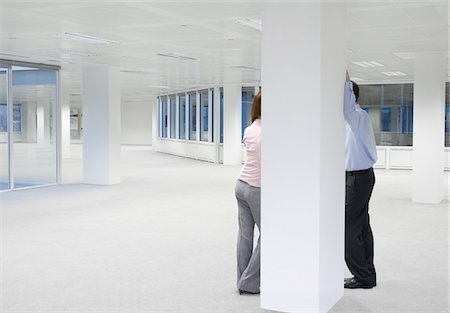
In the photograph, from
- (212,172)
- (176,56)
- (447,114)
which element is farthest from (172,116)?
(176,56)

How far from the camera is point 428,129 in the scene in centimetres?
1123

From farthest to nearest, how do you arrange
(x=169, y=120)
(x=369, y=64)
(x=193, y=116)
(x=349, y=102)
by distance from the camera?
(x=169, y=120) → (x=193, y=116) → (x=369, y=64) → (x=349, y=102)

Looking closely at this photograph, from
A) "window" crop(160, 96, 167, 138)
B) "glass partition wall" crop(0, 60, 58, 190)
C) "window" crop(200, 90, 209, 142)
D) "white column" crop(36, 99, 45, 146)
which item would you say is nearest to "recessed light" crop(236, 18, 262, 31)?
"glass partition wall" crop(0, 60, 58, 190)

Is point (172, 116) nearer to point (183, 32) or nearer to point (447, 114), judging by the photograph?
point (447, 114)

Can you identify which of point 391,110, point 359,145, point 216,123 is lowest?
point 359,145

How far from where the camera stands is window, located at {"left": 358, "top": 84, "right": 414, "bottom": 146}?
20.0m

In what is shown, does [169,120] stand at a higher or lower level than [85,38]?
lower

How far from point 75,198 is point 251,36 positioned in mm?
4701

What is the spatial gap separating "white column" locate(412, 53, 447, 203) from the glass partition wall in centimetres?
803

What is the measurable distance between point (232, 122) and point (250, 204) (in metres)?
14.8

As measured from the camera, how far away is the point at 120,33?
29.8ft

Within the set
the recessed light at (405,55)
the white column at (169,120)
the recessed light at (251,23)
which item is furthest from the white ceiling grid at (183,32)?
the white column at (169,120)

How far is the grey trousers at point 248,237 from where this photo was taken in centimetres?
491

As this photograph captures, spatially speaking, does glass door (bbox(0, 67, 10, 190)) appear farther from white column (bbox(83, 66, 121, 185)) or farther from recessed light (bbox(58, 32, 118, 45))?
recessed light (bbox(58, 32, 118, 45))
